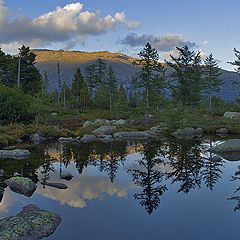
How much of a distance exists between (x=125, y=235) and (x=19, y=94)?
122 ft

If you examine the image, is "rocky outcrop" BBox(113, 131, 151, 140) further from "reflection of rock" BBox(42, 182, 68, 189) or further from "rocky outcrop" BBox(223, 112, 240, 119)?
"reflection of rock" BBox(42, 182, 68, 189)

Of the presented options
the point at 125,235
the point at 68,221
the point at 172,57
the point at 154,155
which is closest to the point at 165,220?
the point at 125,235

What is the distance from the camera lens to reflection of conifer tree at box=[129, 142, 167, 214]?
50.3 feet

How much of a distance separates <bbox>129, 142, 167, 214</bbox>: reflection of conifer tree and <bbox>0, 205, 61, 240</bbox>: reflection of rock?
162 inches

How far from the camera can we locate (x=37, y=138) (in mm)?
37750

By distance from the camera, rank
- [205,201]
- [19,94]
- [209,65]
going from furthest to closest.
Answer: [209,65]
[19,94]
[205,201]

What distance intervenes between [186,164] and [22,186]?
36.6 feet

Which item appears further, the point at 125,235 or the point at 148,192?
the point at 148,192

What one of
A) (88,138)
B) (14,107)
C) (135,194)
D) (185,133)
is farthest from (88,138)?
(135,194)

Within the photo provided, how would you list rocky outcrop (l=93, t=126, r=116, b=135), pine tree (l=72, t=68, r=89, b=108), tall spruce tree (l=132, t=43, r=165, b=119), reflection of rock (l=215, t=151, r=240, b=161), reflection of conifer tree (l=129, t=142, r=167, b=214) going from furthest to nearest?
pine tree (l=72, t=68, r=89, b=108) < tall spruce tree (l=132, t=43, r=165, b=119) < rocky outcrop (l=93, t=126, r=116, b=135) < reflection of rock (l=215, t=151, r=240, b=161) < reflection of conifer tree (l=129, t=142, r=167, b=214)

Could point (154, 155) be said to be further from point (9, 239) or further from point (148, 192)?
point (9, 239)

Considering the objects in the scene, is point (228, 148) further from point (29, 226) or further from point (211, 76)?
point (211, 76)

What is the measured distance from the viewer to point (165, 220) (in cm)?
1295

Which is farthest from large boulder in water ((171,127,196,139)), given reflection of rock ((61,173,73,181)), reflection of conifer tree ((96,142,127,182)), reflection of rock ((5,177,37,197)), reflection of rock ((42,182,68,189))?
reflection of rock ((5,177,37,197))
